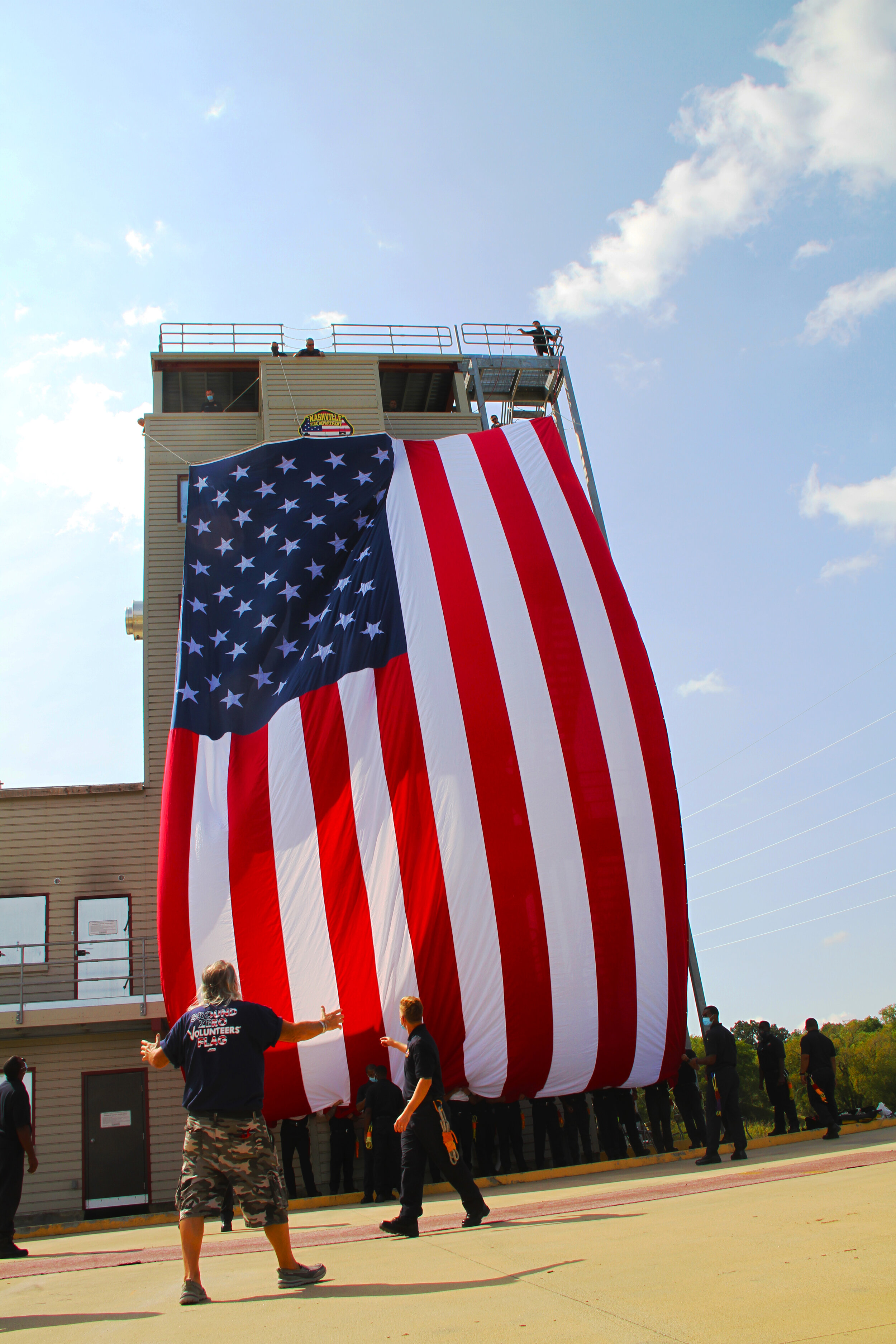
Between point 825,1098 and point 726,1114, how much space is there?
2.04 m

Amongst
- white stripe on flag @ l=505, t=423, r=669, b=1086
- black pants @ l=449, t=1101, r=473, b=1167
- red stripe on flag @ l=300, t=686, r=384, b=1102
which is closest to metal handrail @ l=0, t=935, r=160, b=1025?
red stripe on flag @ l=300, t=686, r=384, b=1102

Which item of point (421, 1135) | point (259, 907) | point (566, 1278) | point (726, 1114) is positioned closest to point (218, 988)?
point (566, 1278)

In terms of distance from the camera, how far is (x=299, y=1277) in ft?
14.6

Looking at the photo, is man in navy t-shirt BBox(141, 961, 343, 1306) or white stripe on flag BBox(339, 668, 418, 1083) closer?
man in navy t-shirt BBox(141, 961, 343, 1306)

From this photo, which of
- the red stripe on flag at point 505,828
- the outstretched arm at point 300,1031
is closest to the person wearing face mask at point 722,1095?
the red stripe on flag at point 505,828

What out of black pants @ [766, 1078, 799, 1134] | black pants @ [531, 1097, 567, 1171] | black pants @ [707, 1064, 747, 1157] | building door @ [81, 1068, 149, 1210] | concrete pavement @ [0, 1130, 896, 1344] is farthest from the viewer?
building door @ [81, 1068, 149, 1210]

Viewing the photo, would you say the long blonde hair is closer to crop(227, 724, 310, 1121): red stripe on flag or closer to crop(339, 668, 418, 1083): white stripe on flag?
crop(339, 668, 418, 1083): white stripe on flag

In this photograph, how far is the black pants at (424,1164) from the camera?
623 centimetres

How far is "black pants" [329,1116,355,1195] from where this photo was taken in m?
13.6

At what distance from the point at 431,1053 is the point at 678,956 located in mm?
7123

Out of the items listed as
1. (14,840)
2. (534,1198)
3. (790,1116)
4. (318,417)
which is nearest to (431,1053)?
(534,1198)

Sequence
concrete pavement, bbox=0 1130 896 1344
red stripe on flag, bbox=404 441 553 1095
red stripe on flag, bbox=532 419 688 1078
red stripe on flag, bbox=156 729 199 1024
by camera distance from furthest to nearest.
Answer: red stripe on flag, bbox=532 419 688 1078 → red stripe on flag, bbox=156 729 199 1024 → red stripe on flag, bbox=404 441 553 1095 → concrete pavement, bbox=0 1130 896 1344

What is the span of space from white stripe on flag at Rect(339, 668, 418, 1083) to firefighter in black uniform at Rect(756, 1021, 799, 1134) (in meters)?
5.41

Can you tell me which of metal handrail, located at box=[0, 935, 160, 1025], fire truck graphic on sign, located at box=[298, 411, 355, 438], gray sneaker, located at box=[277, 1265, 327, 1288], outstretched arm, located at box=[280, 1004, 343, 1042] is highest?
fire truck graphic on sign, located at box=[298, 411, 355, 438]
